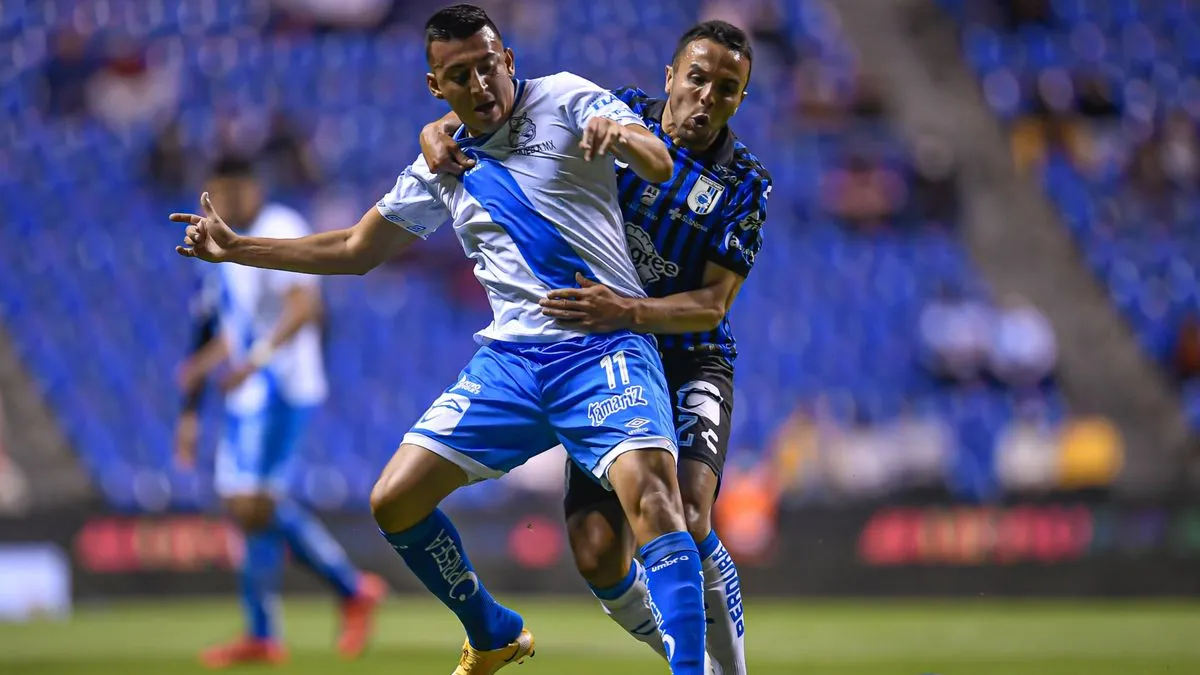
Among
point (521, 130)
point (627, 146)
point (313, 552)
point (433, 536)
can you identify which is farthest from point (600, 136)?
point (313, 552)

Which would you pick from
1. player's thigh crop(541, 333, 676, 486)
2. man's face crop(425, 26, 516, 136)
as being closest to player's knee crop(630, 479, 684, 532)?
player's thigh crop(541, 333, 676, 486)

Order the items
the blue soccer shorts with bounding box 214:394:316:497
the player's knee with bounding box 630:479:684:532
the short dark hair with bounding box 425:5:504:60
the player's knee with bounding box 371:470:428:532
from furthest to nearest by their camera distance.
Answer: the blue soccer shorts with bounding box 214:394:316:497 → the player's knee with bounding box 371:470:428:532 → the short dark hair with bounding box 425:5:504:60 → the player's knee with bounding box 630:479:684:532

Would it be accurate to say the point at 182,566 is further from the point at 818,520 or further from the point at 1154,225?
the point at 1154,225

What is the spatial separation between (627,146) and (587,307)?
61cm

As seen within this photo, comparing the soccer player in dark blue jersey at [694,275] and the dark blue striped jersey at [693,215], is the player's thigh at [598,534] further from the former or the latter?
the dark blue striped jersey at [693,215]

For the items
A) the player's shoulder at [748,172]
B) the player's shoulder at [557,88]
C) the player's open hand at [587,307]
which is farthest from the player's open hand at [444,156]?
the player's shoulder at [748,172]

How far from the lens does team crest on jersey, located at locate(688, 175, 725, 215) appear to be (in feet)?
16.7

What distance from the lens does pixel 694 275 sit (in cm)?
512

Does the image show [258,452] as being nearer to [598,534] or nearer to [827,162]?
[598,534]

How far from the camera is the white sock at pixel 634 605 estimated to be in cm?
532

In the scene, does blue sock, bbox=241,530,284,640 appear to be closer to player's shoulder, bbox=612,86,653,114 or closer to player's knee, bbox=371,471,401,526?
player's knee, bbox=371,471,401,526

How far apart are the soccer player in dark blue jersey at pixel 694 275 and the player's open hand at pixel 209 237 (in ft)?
2.54

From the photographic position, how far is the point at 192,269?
1504 cm

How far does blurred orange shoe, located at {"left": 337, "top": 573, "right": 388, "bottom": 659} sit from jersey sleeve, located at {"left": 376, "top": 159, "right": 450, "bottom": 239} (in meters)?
3.45
